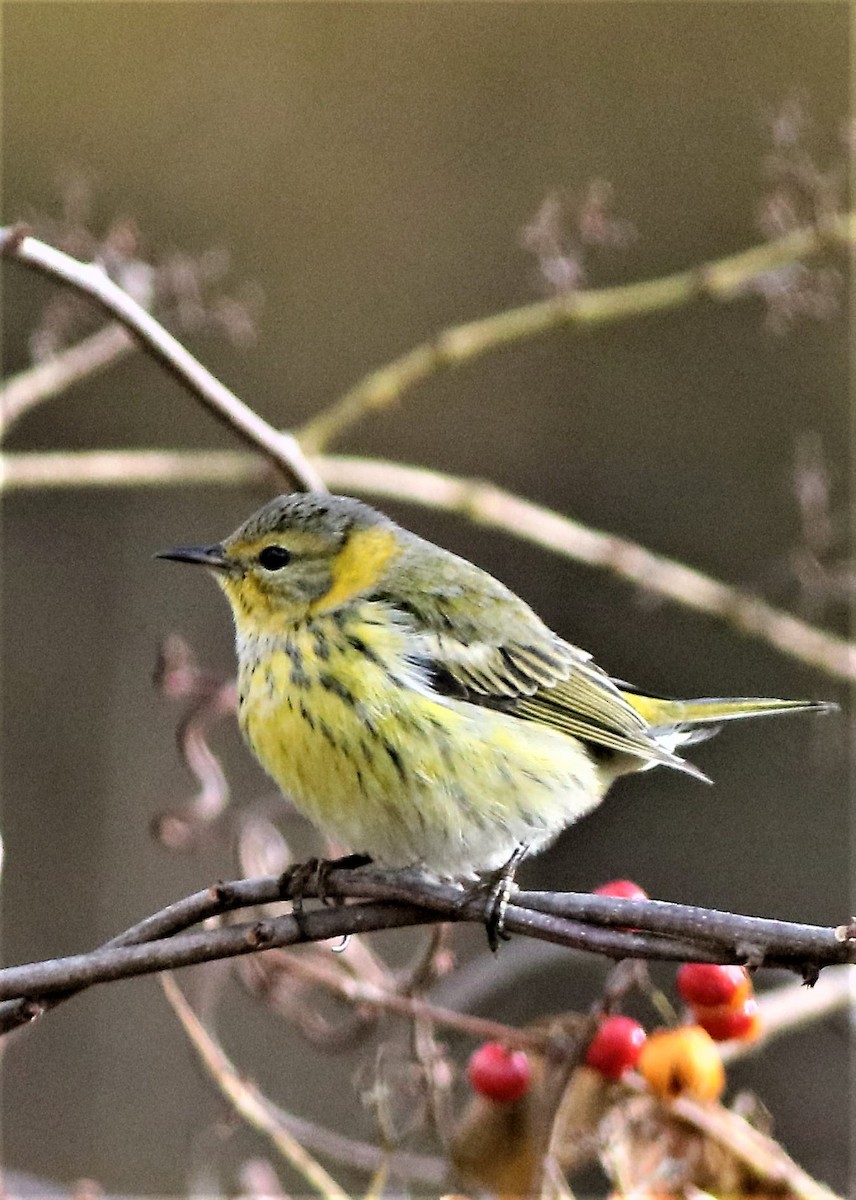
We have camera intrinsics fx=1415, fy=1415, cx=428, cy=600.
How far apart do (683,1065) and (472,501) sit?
1.29 m

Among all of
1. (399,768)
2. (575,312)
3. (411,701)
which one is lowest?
(399,768)

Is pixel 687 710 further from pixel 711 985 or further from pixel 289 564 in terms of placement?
pixel 711 985

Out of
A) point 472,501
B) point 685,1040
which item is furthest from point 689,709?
point 685,1040

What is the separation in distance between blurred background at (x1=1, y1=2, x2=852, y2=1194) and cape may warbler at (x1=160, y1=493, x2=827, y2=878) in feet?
5.57

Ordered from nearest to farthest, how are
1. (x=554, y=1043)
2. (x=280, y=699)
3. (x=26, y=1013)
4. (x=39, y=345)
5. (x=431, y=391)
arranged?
(x=26, y=1013)
(x=554, y=1043)
(x=280, y=699)
(x=39, y=345)
(x=431, y=391)

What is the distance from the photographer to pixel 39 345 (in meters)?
2.23

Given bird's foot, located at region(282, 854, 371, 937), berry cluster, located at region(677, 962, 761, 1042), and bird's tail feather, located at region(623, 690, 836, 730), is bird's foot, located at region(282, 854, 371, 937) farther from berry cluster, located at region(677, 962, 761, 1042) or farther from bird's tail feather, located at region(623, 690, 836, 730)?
bird's tail feather, located at region(623, 690, 836, 730)

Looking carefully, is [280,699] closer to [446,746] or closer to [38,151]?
[446,746]

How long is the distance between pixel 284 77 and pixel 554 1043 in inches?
161

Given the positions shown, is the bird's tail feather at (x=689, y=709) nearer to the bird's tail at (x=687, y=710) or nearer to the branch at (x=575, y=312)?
the bird's tail at (x=687, y=710)

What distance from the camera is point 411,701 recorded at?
6.82 feet

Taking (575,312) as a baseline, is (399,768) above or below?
below

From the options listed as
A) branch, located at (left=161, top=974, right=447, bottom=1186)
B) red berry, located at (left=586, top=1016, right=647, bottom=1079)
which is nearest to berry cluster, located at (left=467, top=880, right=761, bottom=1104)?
red berry, located at (left=586, top=1016, right=647, bottom=1079)

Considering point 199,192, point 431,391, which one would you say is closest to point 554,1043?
point 431,391
